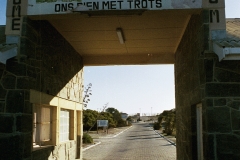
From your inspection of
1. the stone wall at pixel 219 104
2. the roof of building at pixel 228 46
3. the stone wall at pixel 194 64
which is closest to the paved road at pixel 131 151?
the stone wall at pixel 194 64

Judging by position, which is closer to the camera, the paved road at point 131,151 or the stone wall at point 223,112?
the stone wall at point 223,112

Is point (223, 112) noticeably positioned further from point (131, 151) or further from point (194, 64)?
point (131, 151)

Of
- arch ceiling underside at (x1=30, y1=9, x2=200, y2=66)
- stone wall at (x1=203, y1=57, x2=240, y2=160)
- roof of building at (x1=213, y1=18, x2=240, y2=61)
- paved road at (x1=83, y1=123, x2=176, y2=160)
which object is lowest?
paved road at (x1=83, y1=123, x2=176, y2=160)

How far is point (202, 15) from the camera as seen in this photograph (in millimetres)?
5965

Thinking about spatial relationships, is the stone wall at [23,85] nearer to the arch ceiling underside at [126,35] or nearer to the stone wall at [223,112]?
the arch ceiling underside at [126,35]

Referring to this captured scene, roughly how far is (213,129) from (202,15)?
225 cm

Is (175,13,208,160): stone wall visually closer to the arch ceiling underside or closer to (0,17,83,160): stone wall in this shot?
the arch ceiling underside

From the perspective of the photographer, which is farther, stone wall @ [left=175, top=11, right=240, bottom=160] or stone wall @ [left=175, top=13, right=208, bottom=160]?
stone wall @ [left=175, top=13, right=208, bottom=160]

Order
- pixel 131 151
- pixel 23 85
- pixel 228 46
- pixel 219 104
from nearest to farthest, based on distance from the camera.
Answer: pixel 228 46 < pixel 219 104 < pixel 23 85 < pixel 131 151

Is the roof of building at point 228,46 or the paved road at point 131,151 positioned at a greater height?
the roof of building at point 228,46

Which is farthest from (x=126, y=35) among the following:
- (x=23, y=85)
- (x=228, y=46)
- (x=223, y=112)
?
(x=223, y=112)

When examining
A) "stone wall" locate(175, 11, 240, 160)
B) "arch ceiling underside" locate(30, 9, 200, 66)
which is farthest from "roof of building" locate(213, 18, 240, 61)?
"arch ceiling underside" locate(30, 9, 200, 66)

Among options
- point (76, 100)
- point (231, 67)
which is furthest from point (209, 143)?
point (76, 100)

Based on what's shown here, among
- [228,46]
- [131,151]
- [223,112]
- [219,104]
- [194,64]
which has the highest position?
[228,46]
